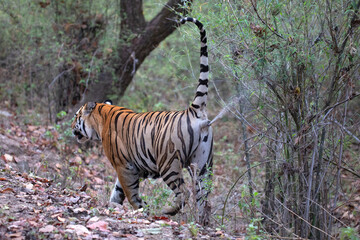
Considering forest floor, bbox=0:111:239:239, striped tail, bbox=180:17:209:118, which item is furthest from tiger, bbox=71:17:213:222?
forest floor, bbox=0:111:239:239

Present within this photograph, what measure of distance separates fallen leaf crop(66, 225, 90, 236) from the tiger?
1183 mm

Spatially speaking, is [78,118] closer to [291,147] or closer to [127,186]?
[127,186]

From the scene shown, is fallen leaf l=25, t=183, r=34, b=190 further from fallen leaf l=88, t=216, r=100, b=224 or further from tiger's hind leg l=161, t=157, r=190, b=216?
tiger's hind leg l=161, t=157, r=190, b=216

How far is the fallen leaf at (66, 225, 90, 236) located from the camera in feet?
12.1

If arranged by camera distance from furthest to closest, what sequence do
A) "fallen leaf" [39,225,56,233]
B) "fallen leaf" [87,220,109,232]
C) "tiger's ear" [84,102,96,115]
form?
1. "tiger's ear" [84,102,96,115]
2. "fallen leaf" [87,220,109,232]
3. "fallen leaf" [39,225,56,233]

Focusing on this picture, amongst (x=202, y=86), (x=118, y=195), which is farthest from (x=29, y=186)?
(x=202, y=86)

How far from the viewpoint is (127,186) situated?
5.94 meters

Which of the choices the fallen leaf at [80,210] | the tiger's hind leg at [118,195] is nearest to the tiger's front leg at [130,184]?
the tiger's hind leg at [118,195]

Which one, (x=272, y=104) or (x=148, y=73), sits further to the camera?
(x=148, y=73)

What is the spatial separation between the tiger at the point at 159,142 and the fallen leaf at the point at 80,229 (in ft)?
3.88

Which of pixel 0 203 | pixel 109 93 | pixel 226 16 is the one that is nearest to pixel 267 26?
pixel 226 16

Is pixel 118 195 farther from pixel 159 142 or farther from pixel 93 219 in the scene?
pixel 93 219

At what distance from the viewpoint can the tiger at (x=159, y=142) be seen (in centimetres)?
522

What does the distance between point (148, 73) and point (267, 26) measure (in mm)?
9537
